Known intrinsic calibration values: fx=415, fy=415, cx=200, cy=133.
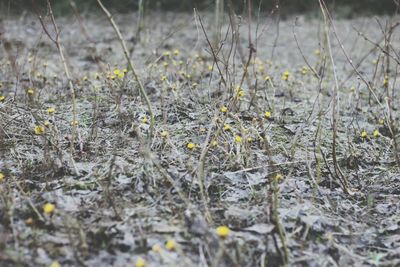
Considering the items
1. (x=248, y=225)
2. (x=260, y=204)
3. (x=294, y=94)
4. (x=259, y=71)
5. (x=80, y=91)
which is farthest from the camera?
(x=259, y=71)

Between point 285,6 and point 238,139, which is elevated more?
point 285,6

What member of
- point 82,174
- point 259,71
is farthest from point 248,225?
point 259,71

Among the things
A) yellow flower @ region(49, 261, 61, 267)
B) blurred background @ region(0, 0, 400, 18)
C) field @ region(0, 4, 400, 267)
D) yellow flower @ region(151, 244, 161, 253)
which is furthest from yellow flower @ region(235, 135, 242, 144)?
blurred background @ region(0, 0, 400, 18)

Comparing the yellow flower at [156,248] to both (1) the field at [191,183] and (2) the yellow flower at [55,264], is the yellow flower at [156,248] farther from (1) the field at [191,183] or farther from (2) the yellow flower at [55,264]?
(2) the yellow flower at [55,264]

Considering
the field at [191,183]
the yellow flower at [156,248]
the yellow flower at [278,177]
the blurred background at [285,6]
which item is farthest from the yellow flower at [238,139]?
the blurred background at [285,6]

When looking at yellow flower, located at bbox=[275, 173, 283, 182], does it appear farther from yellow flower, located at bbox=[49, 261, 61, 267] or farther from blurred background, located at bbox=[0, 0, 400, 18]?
blurred background, located at bbox=[0, 0, 400, 18]

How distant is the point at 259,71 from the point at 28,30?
4.34m

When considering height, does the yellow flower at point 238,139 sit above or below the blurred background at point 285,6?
below

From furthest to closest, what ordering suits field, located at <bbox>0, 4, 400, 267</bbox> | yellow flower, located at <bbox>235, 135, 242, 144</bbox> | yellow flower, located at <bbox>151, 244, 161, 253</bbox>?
yellow flower, located at <bbox>235, 135, 242, 144</bbox>
field, located at <bbox>0, 4, 400, 267</bbox>
yellow flower, located at <bbox>151, 244, 161, 253</bbox>

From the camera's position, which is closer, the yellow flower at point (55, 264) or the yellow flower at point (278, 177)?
the yellow flower at point (55, 264)

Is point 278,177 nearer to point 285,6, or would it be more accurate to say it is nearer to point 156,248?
point 156,248

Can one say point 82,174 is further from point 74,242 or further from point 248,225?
point 248,225

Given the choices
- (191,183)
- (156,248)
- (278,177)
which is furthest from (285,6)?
(156,248)

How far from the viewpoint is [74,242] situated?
1.88 m
